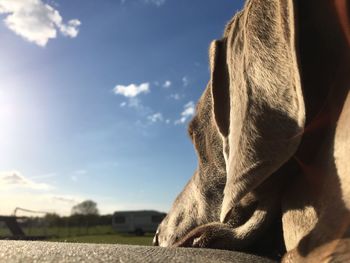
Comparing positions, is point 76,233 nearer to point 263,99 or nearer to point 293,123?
point 263,99

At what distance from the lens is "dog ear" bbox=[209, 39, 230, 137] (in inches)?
94.8

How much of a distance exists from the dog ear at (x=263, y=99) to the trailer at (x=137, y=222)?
56.4 m

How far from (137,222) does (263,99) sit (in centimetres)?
5769

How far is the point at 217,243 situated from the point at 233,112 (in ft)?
2.62

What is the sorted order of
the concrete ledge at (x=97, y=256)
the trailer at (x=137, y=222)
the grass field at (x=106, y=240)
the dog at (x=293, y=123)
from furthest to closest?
the trailer at (x=137, y=222)
the grass field at (x=106, y=240)
the dog at (x=293, y=123)
the concrete ledge at (x=97, y=256)

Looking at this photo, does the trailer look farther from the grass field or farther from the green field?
the grass field

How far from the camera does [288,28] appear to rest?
176cm

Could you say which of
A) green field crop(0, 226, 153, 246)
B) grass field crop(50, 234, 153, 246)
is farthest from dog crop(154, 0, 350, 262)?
green field crop(0, 226, 153, 246)

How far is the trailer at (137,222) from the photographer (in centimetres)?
5769

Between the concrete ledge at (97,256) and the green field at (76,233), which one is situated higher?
the green field at (76,233)

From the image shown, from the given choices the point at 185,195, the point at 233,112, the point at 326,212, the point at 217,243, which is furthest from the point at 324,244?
the point at 185,195

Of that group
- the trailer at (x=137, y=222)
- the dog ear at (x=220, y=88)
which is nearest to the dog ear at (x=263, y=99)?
the dog ear at (x=220, y=88)

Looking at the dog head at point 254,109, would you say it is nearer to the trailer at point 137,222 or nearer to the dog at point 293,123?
the dog at point 293,123

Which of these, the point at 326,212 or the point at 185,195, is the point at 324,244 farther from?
the point at 185,195
